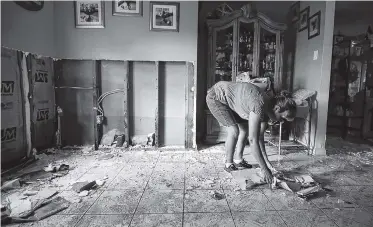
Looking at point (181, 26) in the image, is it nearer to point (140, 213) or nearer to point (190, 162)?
point (190, 162)

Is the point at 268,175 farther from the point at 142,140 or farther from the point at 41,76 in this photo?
the point at 41,76

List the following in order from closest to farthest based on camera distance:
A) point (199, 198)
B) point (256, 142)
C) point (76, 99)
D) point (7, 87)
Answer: point (199, 198) < point (256, 142) < point (7, 87) < point (76, 99)

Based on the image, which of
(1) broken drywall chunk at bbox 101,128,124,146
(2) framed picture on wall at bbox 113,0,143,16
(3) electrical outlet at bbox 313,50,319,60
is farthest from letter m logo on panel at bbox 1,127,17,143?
(3) electrical outlet at bbox 313,50,319,60

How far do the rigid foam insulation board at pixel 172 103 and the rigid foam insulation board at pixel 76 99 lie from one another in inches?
41.0

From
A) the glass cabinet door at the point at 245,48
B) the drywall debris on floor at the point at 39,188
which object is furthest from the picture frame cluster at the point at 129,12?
the drywall debris on floor at the point at 39,188

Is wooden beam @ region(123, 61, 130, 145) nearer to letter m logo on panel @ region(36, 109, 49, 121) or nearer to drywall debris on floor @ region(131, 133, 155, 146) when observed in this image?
drywall debris on floor @ region(131, 133, 155, 146)

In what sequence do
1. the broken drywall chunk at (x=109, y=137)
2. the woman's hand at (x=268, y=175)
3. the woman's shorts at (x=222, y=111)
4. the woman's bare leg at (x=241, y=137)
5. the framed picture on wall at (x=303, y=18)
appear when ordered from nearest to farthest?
the woman's hand at (x=268, y=175)
the woman's shorts at (x=222, y=111)
the woman's bare leg at (x=241, y=137)
the broken drywall chunk at (x=109, y=137)
the framed picture on wall at (x=303, y=18)

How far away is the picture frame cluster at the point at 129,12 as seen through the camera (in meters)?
3.51

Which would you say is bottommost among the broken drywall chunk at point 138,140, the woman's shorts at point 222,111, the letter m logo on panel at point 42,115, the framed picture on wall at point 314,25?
the broken drywall chunk at point 138,140

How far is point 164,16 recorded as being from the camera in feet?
11.7

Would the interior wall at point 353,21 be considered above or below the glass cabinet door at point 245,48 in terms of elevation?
above

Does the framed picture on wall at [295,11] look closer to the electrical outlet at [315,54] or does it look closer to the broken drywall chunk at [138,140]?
the electrical outlet at [315,54]

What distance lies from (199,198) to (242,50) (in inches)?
114

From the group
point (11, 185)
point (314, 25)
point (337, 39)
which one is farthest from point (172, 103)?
point (337, 39)
